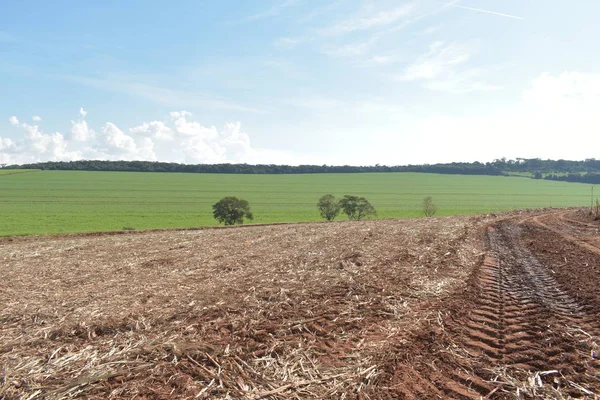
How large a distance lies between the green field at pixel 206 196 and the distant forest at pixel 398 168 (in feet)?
51.7

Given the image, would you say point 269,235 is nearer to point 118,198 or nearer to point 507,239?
point 507,239

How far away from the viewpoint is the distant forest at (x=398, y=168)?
521 ft

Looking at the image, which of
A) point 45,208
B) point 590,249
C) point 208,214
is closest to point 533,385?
point 590,249

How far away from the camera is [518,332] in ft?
18.8

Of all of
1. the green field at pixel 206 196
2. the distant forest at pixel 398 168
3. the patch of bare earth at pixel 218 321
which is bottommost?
the green field at pixel 206 196

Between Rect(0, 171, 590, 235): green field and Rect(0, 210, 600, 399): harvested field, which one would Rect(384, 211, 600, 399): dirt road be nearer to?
Rect(0, 210, 600, 399): harvested field

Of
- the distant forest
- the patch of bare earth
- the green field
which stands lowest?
the green field

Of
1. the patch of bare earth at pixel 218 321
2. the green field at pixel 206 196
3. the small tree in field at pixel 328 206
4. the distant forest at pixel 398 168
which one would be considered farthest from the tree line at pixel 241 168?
the patch of bare earth at pixel 218 321

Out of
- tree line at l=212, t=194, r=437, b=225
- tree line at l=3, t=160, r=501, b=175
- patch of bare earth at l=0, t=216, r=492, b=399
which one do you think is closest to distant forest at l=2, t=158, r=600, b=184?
tree line at l=3, t=160, r=501, b=175

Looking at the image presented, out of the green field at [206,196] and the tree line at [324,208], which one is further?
the green field at [206,196]

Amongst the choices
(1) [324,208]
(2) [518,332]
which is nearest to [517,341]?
(2) [518,332]

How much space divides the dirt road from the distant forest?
161 m

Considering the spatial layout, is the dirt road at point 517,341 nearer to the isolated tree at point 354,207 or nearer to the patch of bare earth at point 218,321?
the patch of bare earth at point 218,321

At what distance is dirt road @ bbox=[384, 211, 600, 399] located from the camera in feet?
14.0
